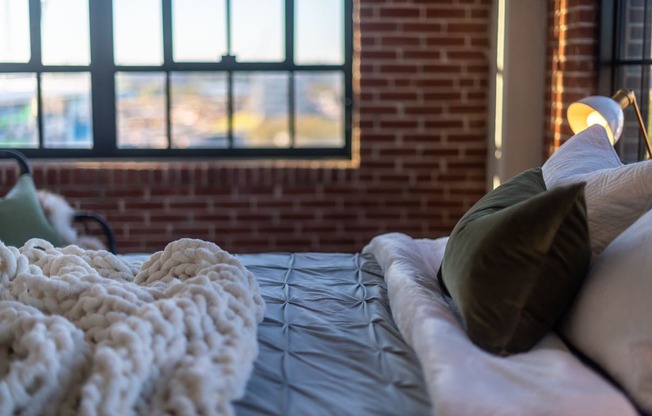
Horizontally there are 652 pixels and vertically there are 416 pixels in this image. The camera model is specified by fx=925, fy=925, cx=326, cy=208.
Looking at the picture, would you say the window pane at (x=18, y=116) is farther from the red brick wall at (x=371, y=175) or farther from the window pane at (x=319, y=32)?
the window pane at (x=319, y=32)

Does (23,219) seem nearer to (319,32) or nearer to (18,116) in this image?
(18,116)

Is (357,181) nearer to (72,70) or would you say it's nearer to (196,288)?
(72,70)

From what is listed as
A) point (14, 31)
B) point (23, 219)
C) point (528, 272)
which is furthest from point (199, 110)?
point (528, 272)

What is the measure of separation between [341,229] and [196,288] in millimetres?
2863

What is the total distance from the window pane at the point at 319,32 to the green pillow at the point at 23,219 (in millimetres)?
1596

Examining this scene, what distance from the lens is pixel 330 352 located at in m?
1.95

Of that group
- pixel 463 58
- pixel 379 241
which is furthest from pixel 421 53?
pixel 379 241

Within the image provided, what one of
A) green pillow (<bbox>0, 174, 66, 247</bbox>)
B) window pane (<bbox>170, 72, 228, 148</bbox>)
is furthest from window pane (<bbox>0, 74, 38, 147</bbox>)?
green pillow (<bbox>0, 174, 66, 247</bbox>)

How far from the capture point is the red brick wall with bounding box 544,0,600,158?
12.5 ft

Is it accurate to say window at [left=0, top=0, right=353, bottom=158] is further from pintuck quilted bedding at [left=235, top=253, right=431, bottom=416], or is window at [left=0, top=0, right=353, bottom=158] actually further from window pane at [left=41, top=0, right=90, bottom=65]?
pintuck quilted bedding at [left=235, top=253, right=431, bottom=416]

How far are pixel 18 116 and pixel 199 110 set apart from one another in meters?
0.93

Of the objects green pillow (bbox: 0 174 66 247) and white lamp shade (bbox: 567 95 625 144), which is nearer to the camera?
white lamp shade (bbox: 567 95 625 144)

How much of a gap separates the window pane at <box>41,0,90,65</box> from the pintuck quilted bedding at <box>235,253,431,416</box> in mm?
2463

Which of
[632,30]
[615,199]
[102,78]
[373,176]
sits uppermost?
[632,30]
